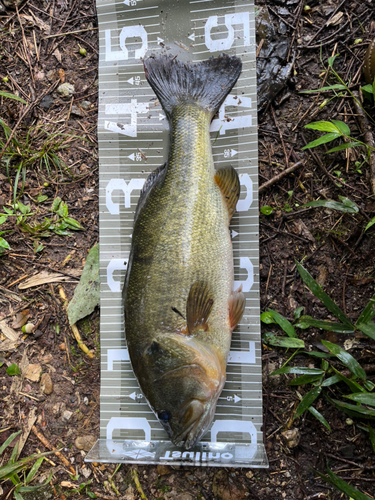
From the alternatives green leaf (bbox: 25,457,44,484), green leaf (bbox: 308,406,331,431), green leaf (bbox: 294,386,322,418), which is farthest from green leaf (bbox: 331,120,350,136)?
green leaf (bbox: 25,457,44,484)

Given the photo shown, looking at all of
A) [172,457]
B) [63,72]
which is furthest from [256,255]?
[63,72]

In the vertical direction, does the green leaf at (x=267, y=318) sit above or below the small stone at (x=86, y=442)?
above

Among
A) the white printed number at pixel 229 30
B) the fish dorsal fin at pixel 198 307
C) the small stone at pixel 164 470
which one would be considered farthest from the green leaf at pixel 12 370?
the white printed number at pixel 229 30

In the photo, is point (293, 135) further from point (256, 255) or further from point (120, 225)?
point (120, 225)

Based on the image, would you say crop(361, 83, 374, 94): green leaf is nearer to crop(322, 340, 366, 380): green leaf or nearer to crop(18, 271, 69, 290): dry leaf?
crop(322, 340, 366, 380): green leaf

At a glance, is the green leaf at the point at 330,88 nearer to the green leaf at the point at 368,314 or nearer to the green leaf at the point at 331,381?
the green leaf at the point at 368,314

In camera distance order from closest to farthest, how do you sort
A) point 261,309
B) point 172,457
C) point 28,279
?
point 172,457, point 261,309, point 28,279
